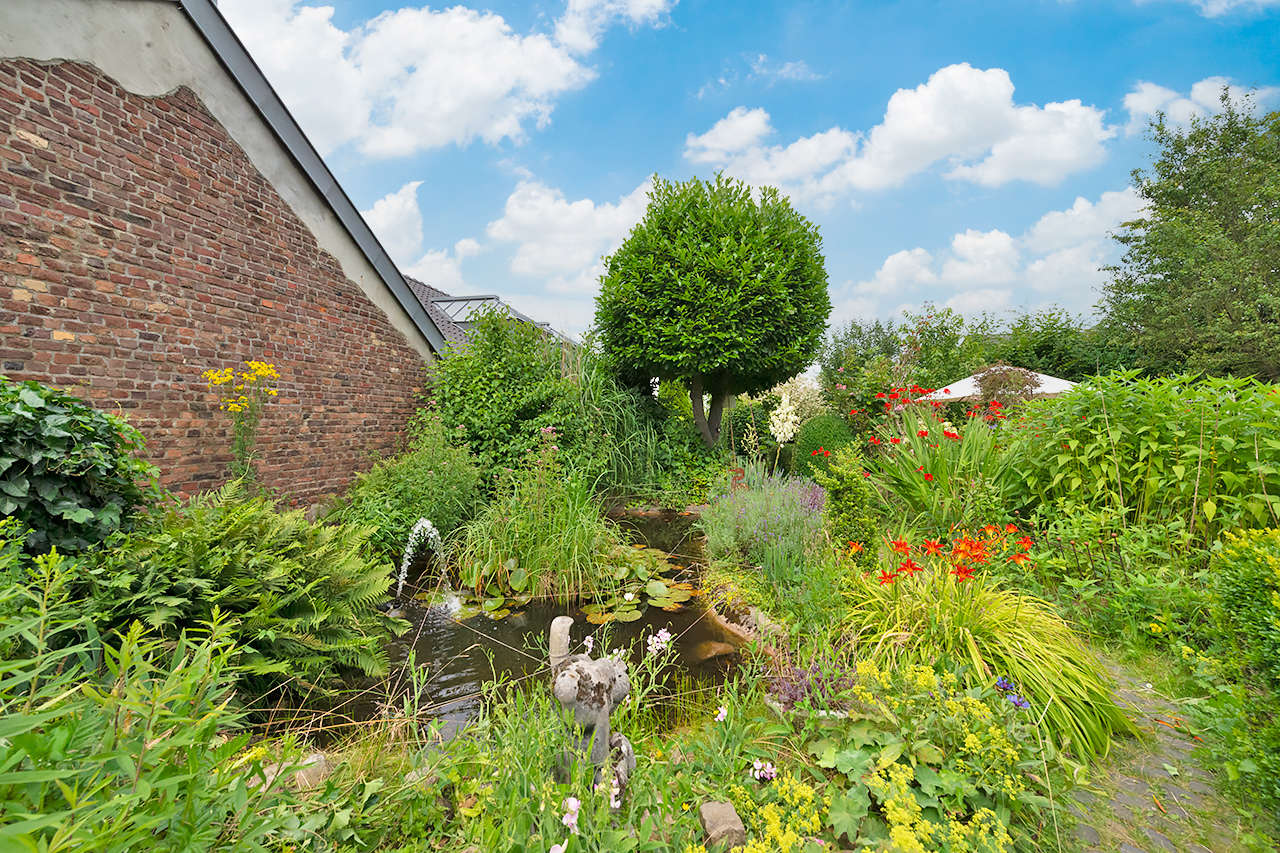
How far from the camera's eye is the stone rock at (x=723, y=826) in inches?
62.2

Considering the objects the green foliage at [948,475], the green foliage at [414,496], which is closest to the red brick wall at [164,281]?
the green foliage at [414,496]

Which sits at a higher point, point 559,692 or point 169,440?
point 169,440

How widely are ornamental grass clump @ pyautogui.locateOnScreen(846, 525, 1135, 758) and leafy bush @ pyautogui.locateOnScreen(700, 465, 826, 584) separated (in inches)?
37.4

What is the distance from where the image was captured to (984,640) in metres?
2.46

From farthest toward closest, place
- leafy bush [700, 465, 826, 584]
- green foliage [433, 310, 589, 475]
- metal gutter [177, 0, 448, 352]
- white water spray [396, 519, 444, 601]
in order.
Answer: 1. green foliage [433, 310, 589, 475]
2. white water spray [396, 519, 444, 601]
3. metal gutter [177, 0, 448, 352]
4. leafy bush [700, 465, 826, 584]

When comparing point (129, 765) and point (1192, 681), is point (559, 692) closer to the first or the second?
point (129, 765)

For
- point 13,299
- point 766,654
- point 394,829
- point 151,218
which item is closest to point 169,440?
point 13,299

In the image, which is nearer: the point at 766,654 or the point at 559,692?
the point at 559,692


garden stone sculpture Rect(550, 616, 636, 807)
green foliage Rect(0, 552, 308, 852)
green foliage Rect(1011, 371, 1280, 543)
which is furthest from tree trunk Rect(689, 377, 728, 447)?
green foliage Rect(0, 552, 308, 852)

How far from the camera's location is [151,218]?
13.9 feet

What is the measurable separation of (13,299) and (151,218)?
1190 millimetres

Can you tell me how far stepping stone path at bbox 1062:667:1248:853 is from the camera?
166cm

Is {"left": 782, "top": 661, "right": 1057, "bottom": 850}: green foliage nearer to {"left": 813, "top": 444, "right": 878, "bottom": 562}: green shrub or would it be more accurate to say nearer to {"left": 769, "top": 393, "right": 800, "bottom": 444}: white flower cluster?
Answer: {"left": 813, "top": 444, "right": 878, "bottom": 562}: green shrub

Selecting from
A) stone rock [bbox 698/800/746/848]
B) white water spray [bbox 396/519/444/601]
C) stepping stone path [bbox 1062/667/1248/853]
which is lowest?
stepping stone path [bbox 1062/667/1248/853]
